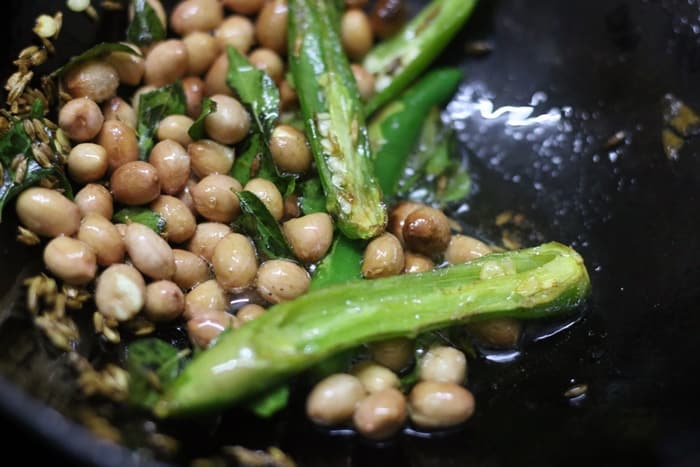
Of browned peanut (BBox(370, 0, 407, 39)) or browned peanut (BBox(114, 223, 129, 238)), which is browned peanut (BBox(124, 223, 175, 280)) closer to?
browned peanut (BBox(114, 223, 129, 238))

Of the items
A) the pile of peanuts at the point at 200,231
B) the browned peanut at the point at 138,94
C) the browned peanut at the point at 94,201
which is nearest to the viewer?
the pile of peanuts at the point at 200,231

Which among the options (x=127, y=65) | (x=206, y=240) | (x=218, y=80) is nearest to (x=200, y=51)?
(x=218, y=80)

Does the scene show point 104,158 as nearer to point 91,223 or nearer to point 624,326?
point 91,223

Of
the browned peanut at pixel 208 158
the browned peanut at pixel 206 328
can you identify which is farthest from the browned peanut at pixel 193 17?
the browned peanut at pixel 206 328

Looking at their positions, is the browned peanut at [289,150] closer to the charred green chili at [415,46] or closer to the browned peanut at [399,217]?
the browned peanut at [399,217]

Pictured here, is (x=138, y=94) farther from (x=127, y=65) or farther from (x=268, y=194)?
(x=268, y=194)

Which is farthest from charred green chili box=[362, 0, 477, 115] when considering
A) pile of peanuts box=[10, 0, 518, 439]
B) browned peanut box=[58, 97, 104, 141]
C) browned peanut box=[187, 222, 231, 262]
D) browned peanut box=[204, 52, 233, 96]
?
browned peanut box=[58, 97, 104, 141]
